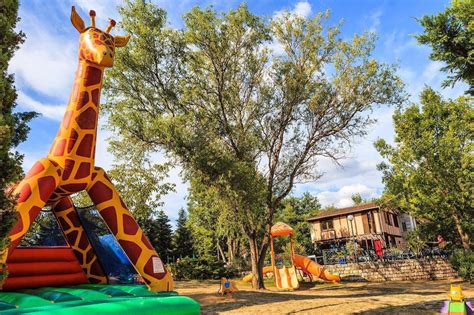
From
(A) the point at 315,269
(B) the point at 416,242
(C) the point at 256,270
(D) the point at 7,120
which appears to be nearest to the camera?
(D) the point at 7,120

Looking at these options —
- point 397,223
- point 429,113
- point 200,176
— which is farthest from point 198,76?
point 397,223

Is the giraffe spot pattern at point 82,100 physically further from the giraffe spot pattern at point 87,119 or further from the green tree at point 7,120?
the green tree at point 7,120

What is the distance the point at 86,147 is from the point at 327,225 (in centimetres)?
3635

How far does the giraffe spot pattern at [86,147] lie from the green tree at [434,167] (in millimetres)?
19798

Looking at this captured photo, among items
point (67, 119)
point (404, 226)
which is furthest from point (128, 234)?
point (404, 226)

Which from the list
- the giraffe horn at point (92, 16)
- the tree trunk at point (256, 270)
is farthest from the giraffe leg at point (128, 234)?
the tree trunk at point (256, 270)

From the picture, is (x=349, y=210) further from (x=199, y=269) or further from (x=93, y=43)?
(x=93, y=43)

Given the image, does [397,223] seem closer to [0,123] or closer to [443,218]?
[443,218]

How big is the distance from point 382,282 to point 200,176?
13.5m

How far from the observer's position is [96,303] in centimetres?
613

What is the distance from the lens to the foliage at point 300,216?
44.2 meters

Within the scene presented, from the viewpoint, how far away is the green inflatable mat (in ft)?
18.6

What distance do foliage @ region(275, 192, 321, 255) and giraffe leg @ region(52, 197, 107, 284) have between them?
2755cm

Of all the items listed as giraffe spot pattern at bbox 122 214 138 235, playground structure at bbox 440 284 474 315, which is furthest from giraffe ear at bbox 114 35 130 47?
playground structure at bbox 440 284 474 315
